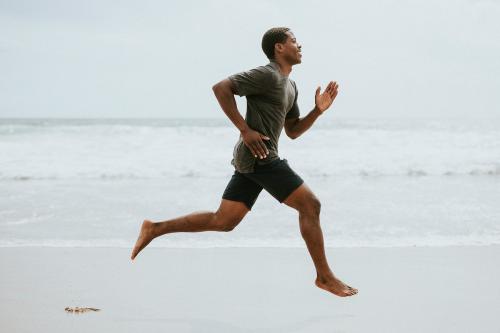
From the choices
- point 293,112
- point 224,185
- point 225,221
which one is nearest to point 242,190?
point 225,221

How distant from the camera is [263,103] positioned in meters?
3.61

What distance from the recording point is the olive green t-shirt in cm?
350

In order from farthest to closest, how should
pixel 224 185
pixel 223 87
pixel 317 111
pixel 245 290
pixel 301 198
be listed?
pixel 224 185 → pixel 245 290 → pixel 317 111 → pixel 301 198 → pixel 223 87

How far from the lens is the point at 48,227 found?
6.56 metres

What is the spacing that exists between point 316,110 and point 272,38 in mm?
588

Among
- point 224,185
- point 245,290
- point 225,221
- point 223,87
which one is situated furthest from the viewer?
point 224,185

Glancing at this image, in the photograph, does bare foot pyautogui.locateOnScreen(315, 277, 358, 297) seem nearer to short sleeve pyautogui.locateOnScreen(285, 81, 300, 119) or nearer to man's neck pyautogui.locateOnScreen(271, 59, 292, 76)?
short sleeve pyautogui.locateOnScreen(285, 81, 300, 119)

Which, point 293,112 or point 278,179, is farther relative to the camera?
point 293,112

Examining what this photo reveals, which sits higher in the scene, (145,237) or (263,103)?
(263,103)

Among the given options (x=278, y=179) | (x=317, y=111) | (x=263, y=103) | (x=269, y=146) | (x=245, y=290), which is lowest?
(x=245, y=290)

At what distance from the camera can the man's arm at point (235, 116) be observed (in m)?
3.48

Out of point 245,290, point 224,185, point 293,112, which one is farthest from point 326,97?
point 224,185

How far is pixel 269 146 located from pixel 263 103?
10.3 inches

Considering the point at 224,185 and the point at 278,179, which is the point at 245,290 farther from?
the point at 224,185
